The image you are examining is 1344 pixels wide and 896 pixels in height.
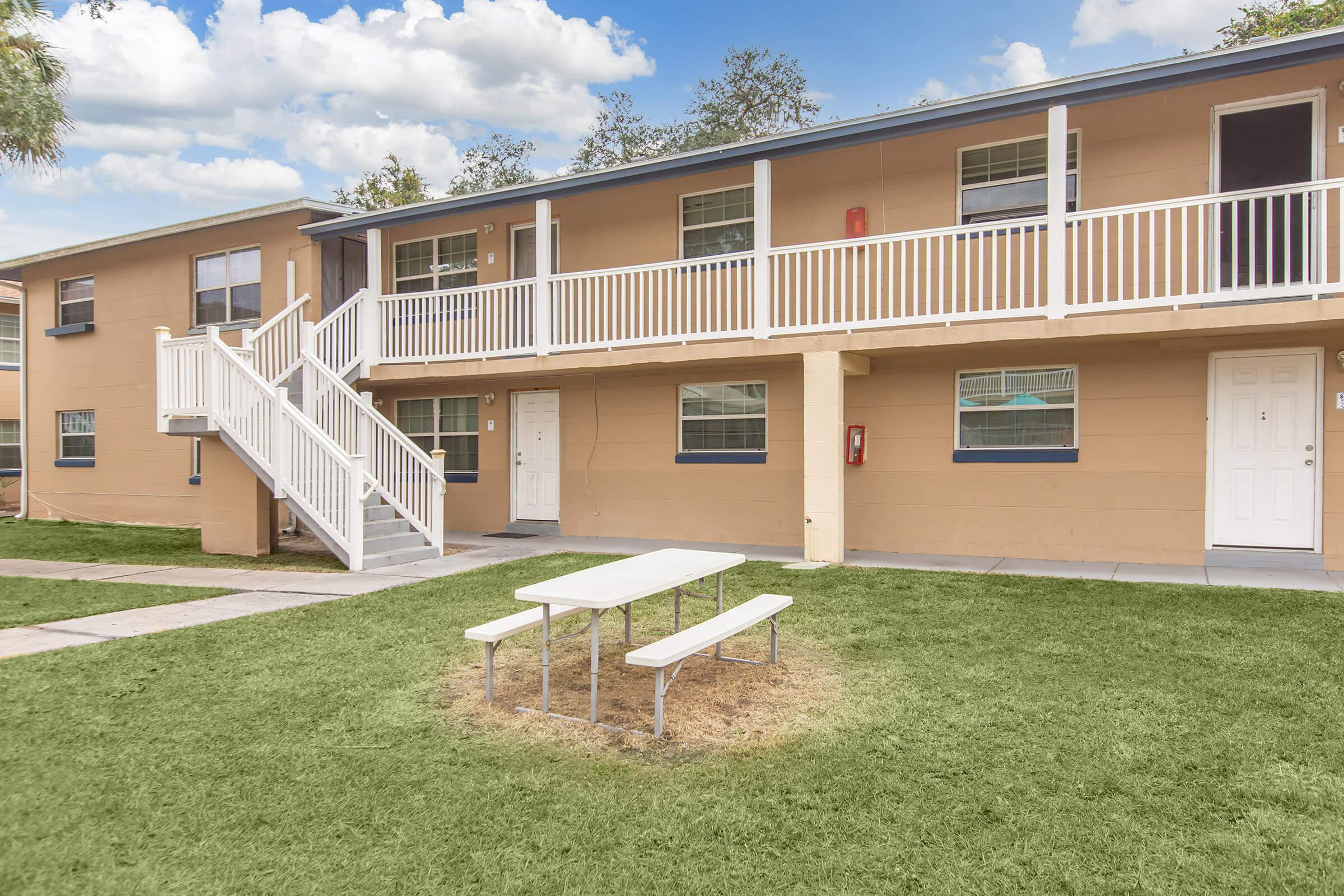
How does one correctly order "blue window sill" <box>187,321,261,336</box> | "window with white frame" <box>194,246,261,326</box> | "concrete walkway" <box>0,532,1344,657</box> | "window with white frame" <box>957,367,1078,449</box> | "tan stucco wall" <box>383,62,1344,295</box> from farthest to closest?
"window with white frame" <box>194,246,261,326</box> < "blue window sill" <box>187,321,261,336</box> < "window with white frame" <box>957,367,1078,449</box> < "tan stucco wall" <box>383,62,1344,295</box> < "concrete walkway" <box>0,532,1344,657</box>

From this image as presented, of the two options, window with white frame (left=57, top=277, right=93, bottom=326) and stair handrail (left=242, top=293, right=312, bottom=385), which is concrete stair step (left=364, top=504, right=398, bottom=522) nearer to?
stair handrail (left=242, top=293, right=312, bottom=385)

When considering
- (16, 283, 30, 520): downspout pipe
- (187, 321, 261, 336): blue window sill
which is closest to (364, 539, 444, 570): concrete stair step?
(187, 321, 261, 336): blue window sill

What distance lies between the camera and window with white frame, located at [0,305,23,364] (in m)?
20.6

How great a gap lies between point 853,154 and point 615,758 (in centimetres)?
862

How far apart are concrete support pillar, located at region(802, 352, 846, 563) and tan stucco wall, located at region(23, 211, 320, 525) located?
8970mm

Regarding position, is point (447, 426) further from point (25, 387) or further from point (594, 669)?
point (25, 387)

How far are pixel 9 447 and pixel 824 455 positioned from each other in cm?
2088

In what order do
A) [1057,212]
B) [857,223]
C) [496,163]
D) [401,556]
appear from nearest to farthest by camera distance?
[1057,212] < [401,556] < [857,223] < [496,163]

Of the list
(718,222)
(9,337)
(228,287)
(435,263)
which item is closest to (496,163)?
(9,337)

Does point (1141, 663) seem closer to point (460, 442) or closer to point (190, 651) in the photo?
point (190, 651)

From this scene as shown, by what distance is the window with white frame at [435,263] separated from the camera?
13.4 metres

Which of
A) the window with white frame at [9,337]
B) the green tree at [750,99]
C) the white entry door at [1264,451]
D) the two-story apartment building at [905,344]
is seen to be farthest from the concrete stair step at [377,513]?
the green tree at [750,99]

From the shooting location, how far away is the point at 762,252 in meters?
9.75

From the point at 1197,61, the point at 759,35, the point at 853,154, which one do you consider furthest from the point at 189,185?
the point at 1197,61
